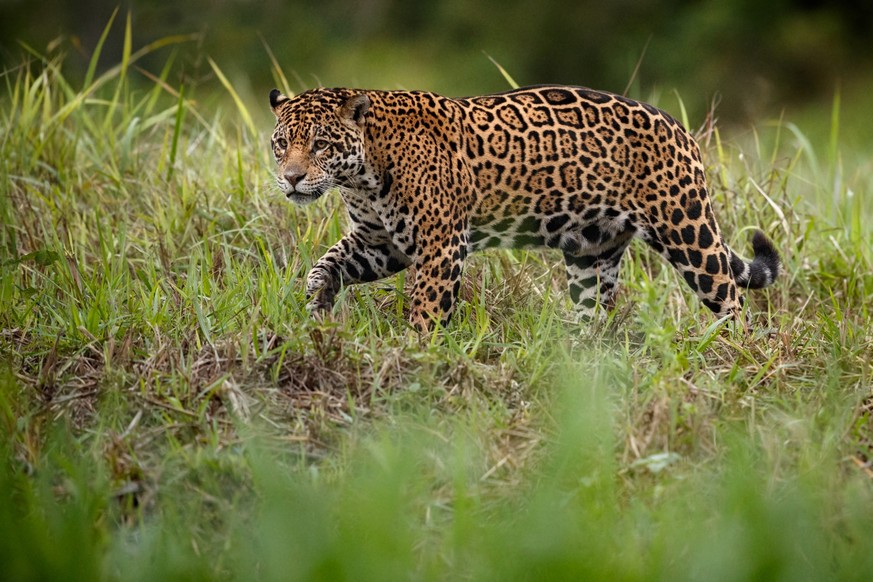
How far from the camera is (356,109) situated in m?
5.62

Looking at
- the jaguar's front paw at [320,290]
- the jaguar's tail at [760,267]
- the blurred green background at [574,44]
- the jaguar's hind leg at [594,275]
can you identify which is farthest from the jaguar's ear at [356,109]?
the blurred green background at [574,44]

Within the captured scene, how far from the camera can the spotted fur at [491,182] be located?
5613 millimetres

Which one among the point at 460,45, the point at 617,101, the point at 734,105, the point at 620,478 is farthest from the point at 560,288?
the point at 460,45

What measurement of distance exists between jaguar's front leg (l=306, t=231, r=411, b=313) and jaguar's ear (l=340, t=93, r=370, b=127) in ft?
1.96

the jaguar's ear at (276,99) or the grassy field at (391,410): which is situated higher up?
the jaguar's ear at (276,99)

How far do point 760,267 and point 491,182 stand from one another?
1.45 meters

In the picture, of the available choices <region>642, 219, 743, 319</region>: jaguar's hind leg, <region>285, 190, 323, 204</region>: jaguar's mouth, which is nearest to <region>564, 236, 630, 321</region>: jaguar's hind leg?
<region>642, 219, 743, 319</region>: jaguar's hind leg

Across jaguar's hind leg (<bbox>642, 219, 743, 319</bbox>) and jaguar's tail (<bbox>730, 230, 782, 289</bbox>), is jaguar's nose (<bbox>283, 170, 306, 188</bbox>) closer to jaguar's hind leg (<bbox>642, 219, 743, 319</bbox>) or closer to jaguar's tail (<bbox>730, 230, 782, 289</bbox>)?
jaguar's hind leg (<bbox>642, 219, 743, 319</bbox>)

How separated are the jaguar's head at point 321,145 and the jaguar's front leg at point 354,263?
406 mm

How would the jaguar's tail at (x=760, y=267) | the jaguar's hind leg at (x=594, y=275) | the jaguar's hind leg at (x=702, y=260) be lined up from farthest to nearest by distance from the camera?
the jaguar's hind leg at (x=594, y=275), the jaguar's tail at (x=760, y=267), the jaguar's hind leg at (x=702, y=260)

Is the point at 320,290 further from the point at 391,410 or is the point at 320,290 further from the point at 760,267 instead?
the point at 760,267

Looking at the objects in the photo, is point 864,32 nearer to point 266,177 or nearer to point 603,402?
point 266,177

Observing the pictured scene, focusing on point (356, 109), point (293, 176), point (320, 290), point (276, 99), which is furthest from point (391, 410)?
point (276, 99)

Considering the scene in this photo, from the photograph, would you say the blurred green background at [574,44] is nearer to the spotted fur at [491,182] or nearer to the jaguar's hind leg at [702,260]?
the spotted fur at [491,182]
